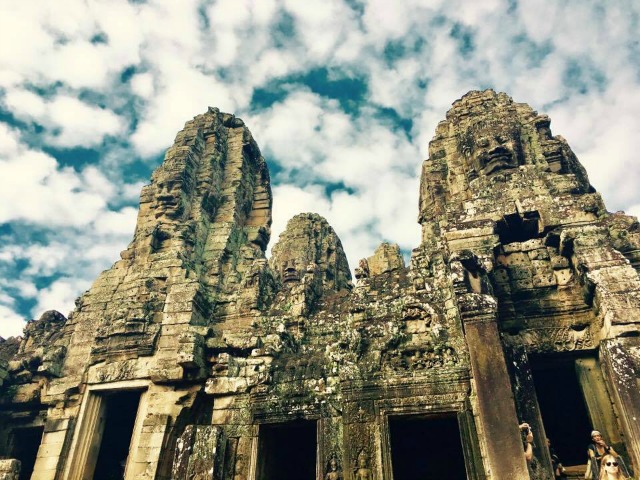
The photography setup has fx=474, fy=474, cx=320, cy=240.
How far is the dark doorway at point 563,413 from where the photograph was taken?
1141cm

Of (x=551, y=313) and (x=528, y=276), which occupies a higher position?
(x=528, y=276)

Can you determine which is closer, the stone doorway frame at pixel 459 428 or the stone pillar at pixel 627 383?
the stone pillar at pixel 627 383

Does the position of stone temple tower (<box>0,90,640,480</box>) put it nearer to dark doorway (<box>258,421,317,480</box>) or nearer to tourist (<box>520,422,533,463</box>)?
dark doorway (<box>258,421,317,480</box>)

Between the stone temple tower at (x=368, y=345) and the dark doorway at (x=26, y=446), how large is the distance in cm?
7

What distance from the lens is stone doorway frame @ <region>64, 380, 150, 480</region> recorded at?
11.0 metres

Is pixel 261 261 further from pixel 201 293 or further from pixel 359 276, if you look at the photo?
pixel 359 276

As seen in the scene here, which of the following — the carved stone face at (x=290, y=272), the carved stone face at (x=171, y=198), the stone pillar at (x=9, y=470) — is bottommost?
the stone pillar at (x=9, y=470)

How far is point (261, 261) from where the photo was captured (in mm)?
13930

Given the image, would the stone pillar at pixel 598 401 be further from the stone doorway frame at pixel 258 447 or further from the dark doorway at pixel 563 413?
the stone doorway frame at pixel 258 447

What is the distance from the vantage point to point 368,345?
31.5 ft

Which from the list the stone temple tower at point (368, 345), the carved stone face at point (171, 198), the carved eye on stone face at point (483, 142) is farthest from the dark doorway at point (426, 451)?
the carved stone face at point (171, 198)

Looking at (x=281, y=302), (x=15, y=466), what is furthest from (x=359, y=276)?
(x=15, y=466)

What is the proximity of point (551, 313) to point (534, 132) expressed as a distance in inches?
251

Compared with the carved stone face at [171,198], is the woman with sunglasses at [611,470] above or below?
below
